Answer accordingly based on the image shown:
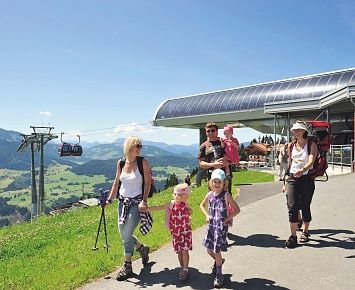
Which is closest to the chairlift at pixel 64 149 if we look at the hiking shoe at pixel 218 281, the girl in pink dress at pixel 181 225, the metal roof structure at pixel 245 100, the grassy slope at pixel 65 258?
the metal roof structure at pixel 245 100

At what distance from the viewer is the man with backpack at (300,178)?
668 centimetres

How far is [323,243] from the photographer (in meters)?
6.81

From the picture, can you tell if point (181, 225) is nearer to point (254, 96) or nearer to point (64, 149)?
point (64, 149)

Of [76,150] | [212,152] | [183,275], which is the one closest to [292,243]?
[212,152]

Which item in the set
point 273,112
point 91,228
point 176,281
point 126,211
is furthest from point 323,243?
point 273,112

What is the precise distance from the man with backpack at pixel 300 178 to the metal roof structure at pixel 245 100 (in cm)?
2068

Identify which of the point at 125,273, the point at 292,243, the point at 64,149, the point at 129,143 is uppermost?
the point at 64,149

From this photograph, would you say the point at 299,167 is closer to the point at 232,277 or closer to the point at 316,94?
the point at 232,277

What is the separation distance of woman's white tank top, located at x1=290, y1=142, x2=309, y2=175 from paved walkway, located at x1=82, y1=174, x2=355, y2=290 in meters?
1.36

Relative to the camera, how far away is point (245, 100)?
48844 mm

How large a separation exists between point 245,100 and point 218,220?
146 ft

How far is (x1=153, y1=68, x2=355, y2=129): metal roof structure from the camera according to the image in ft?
133

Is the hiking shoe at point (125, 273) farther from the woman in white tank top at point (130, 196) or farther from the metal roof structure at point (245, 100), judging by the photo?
the metal roof structure at point (245, 100)

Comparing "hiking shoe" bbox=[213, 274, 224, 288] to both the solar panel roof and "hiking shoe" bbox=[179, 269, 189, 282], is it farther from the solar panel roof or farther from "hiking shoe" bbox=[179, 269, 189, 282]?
the solar panel roof
